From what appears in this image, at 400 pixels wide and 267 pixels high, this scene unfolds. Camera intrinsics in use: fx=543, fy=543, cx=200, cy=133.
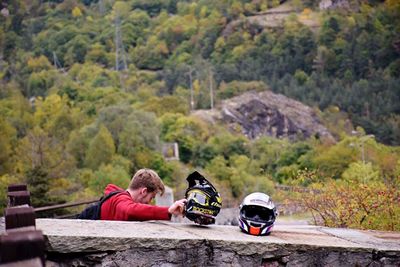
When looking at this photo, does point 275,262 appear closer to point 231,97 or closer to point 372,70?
point 231,97

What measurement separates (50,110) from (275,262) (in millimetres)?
82554

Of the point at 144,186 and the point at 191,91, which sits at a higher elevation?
the point at 144,186

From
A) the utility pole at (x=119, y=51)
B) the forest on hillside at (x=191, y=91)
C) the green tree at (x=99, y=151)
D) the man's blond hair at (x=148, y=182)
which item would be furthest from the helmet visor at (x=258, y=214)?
the utility pole at (x=119, y=51)

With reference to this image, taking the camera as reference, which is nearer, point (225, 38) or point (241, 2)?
point (225, 38)

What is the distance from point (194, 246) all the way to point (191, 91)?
12589 centimetres

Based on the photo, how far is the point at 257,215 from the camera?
4.94 metres

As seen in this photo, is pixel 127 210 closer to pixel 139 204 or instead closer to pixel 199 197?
pixel 139 204

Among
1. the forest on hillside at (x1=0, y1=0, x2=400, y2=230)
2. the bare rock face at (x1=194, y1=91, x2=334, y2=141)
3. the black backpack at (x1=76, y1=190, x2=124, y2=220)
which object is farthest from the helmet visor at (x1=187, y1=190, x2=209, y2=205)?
the bare rock face at (x1=194, y1=91, x2=334, y2=141)

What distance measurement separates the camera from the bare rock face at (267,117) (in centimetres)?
10900

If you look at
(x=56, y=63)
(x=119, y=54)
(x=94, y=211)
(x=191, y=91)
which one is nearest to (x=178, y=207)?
(x=94, y=211)

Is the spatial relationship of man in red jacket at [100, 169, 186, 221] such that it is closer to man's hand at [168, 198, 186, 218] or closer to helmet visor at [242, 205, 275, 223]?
man's hand at [168, 198, 186, 218]

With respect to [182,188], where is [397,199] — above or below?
above

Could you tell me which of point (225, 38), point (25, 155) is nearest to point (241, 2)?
point (225, 38)

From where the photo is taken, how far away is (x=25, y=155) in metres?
41.1
